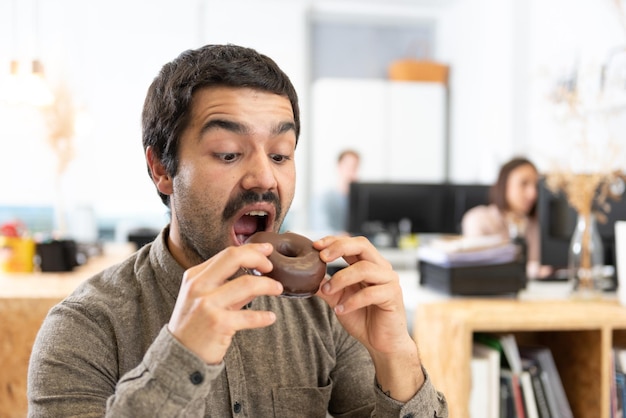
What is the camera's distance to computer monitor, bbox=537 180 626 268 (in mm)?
2488

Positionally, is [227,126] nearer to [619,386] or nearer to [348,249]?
[348,249]

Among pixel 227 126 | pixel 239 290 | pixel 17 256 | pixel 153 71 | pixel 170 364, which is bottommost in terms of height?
pixel 17 256

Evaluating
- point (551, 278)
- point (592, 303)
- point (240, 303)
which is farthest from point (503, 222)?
point (240, 303)

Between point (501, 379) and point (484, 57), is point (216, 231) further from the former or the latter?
point (484, 57)

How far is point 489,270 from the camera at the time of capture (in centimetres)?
198

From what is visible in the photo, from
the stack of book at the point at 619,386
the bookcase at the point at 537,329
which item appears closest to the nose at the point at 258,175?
the bookcase at the point at 537,329

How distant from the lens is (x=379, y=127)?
6.29 m

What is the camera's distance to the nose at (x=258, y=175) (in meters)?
1.09

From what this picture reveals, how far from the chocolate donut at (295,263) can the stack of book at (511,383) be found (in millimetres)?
808

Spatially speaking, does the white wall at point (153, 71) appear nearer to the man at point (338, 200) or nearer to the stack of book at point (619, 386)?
the man at point (338, 200)

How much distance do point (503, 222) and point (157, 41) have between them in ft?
12.4

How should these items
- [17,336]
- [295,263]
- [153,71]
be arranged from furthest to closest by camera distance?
[153,71] < [17,336] < [295,263]

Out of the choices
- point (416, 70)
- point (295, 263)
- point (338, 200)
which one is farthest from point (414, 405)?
point (416, 70)

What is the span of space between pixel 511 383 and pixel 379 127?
479cm
